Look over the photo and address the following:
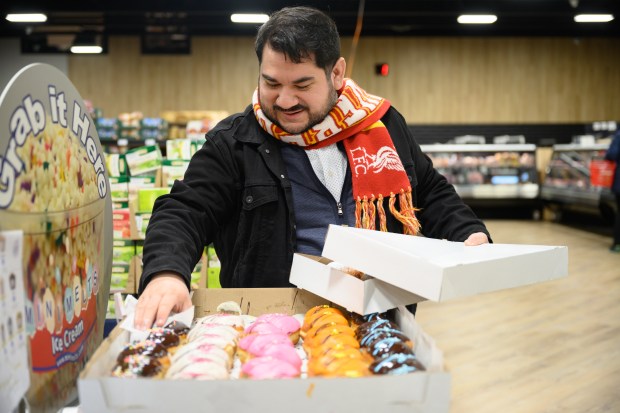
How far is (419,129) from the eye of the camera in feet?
44.0

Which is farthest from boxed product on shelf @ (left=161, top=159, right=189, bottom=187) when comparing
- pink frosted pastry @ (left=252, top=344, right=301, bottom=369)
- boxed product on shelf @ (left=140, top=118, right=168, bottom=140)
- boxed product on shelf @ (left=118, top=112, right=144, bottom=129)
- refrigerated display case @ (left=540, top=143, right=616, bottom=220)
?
refrigerated display case @ (left=540, top=143, right=616, bottom=220)

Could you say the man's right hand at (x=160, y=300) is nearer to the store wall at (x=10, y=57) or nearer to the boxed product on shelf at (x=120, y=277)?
the boxed product on shelf at (x=120, y=277)

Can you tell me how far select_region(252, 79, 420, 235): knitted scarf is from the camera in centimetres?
200

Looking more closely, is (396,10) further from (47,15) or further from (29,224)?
(29,224)

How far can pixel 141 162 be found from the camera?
439 centimetres

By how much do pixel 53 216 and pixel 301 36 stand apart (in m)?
0.87

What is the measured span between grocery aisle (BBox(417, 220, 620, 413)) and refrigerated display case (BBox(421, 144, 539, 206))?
482cm

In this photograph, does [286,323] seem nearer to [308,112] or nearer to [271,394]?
[271,394]

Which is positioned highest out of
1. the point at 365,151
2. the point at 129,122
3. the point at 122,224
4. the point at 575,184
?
the point at 129,122

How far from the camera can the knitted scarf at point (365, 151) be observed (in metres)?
2.00

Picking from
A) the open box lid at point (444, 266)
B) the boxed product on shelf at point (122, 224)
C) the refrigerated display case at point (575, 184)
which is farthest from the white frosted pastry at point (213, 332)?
the refrigerated display case at point (575, 184)

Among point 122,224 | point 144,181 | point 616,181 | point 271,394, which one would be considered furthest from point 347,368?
point 616,181

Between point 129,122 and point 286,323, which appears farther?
point 129,122

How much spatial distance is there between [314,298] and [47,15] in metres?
11.6
